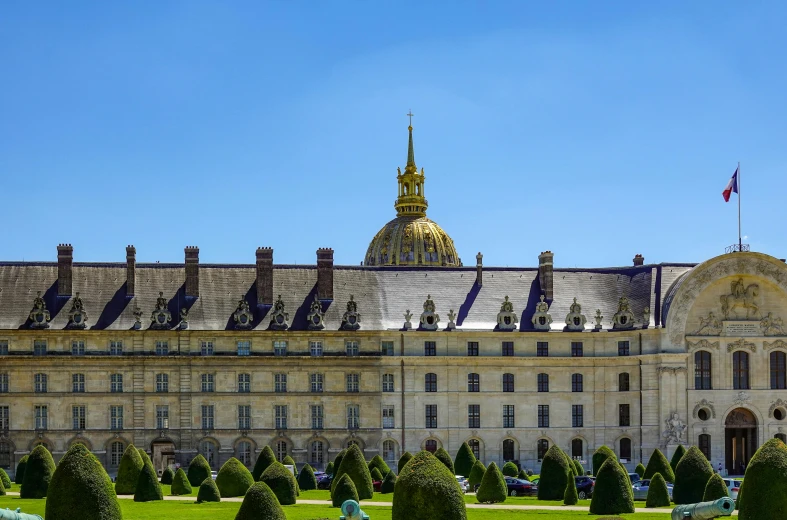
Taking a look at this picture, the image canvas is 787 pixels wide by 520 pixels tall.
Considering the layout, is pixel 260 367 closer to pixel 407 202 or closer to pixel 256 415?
pixel 256 415

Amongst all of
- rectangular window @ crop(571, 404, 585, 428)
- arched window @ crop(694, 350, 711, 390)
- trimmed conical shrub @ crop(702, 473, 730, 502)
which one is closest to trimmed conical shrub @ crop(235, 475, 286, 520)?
trimmed conical shrub @ crop(702, 473, 730, 502)

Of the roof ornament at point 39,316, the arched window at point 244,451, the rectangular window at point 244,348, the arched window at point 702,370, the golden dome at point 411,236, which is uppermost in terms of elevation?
the golden dome at point 411,236

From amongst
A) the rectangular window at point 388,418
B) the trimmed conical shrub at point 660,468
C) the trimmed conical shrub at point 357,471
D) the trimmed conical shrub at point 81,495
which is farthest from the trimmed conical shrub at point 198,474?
the trimmed conical shrub at point 81,495

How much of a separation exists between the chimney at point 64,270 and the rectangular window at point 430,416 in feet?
78.6

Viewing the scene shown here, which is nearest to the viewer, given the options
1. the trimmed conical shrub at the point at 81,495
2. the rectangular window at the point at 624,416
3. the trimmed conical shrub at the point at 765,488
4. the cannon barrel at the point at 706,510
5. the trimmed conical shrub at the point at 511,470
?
the trimmed conical shrub at the point at 81,495

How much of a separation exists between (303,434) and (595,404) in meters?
19.0

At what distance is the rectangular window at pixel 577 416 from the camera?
88.4 metres

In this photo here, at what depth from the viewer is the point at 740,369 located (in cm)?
8744

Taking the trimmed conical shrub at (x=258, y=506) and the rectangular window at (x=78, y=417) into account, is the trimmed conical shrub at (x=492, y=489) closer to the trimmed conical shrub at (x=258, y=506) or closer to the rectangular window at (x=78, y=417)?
the trimmed conical shrub at (x=258, y=506)

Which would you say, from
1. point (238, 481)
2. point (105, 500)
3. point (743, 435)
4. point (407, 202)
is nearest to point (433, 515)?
point (105, 500)

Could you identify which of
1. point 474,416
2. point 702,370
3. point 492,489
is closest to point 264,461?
point 492,489

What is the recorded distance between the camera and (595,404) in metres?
88.4

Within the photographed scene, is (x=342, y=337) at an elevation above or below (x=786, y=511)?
above

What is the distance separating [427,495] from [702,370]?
1947 inches
